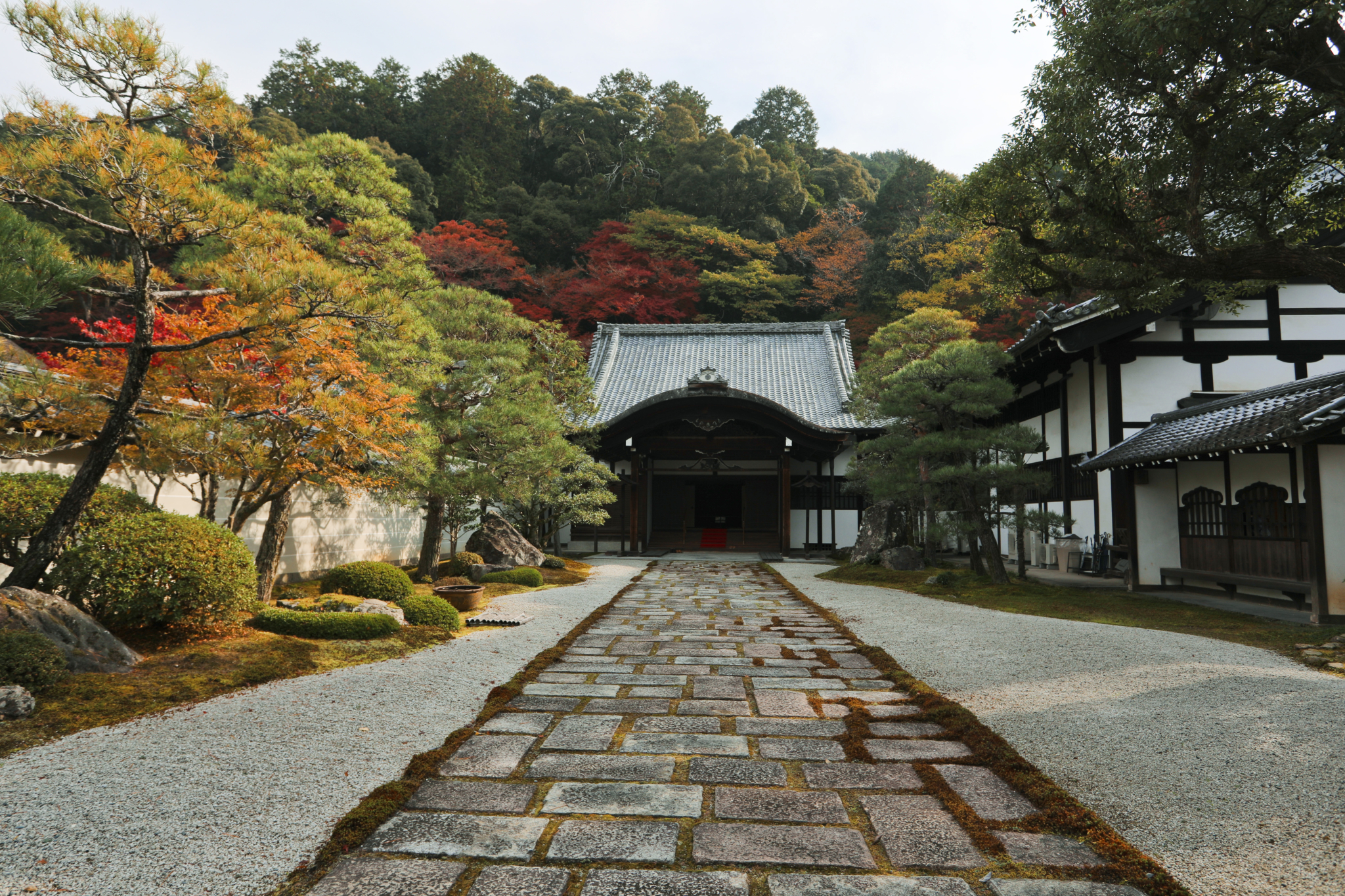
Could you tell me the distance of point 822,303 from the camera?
1166 inches

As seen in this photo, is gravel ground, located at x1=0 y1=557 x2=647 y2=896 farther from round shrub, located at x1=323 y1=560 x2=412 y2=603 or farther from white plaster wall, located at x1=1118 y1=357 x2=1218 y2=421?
white plaster wall, located at x1=1118 y1=357 x2=1218 y2=421

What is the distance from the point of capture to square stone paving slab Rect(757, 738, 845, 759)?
363cm

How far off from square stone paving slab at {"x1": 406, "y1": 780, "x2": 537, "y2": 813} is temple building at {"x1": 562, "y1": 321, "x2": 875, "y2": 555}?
515 inches

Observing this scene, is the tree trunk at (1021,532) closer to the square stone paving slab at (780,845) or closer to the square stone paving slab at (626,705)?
the square stone paving slab at (626,705)

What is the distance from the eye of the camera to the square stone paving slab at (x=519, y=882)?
7.69 ft

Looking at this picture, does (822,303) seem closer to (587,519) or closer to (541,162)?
(541,162)

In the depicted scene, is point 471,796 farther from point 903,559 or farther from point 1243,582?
point 903,559

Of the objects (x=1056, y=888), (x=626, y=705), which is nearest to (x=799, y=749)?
(x=626, y=705)

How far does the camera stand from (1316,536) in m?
7.36

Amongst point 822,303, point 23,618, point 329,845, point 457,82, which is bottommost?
point 329,845

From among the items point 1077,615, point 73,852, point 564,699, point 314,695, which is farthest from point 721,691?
point 1077,615

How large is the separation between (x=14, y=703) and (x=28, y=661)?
38 cm

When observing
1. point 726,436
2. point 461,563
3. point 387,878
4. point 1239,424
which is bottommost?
point 387,878

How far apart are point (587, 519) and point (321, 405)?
7733 millimetres
